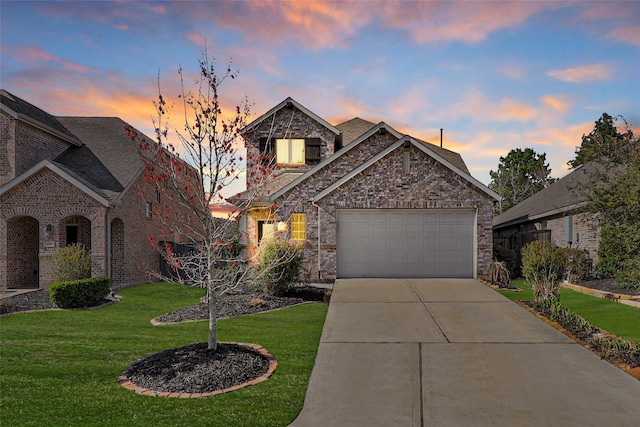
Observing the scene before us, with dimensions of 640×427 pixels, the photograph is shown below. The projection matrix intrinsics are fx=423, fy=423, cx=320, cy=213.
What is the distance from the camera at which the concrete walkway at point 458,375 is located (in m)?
5.17

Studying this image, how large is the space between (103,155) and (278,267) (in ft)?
42.0

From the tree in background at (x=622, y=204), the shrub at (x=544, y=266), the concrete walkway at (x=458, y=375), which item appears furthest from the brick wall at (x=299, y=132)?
the concrete walkway at (x=458, y=375)

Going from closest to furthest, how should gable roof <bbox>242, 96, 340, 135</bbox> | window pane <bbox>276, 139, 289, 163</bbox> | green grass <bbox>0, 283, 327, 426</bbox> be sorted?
1. green grass <bbox>0, 283, 327, 426</bbox>
2. gable roof <bbox>242, 96, 340, 135</bbox>
3. window pane <bbox>276, 139, 289, 163</bbox>

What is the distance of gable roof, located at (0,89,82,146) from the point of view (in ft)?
58.7

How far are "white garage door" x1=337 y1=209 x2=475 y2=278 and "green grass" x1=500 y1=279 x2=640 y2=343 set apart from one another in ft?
8.17

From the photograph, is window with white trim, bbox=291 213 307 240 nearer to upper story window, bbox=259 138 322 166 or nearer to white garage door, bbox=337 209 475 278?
white garage door, bbox=337 209 475 278

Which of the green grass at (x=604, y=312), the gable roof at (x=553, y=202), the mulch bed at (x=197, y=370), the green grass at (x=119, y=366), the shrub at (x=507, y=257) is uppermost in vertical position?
the gable roof at (x=553, y=202)

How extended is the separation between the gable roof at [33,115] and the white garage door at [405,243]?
555 inches

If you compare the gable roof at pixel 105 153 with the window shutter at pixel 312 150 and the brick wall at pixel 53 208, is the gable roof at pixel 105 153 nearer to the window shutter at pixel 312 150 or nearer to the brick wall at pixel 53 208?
the brick wall at pixel 53 208

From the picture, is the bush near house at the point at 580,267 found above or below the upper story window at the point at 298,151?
below

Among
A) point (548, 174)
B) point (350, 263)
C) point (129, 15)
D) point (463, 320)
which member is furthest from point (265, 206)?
point (548, 174)

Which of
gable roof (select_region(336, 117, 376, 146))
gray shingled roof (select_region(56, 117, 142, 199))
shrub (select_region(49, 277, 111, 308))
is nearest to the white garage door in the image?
gable roof (select_region(336, 117, 376, 146))

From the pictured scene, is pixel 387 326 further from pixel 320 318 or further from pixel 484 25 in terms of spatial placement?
pixel 484 25

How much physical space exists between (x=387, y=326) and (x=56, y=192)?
48.5 feet
